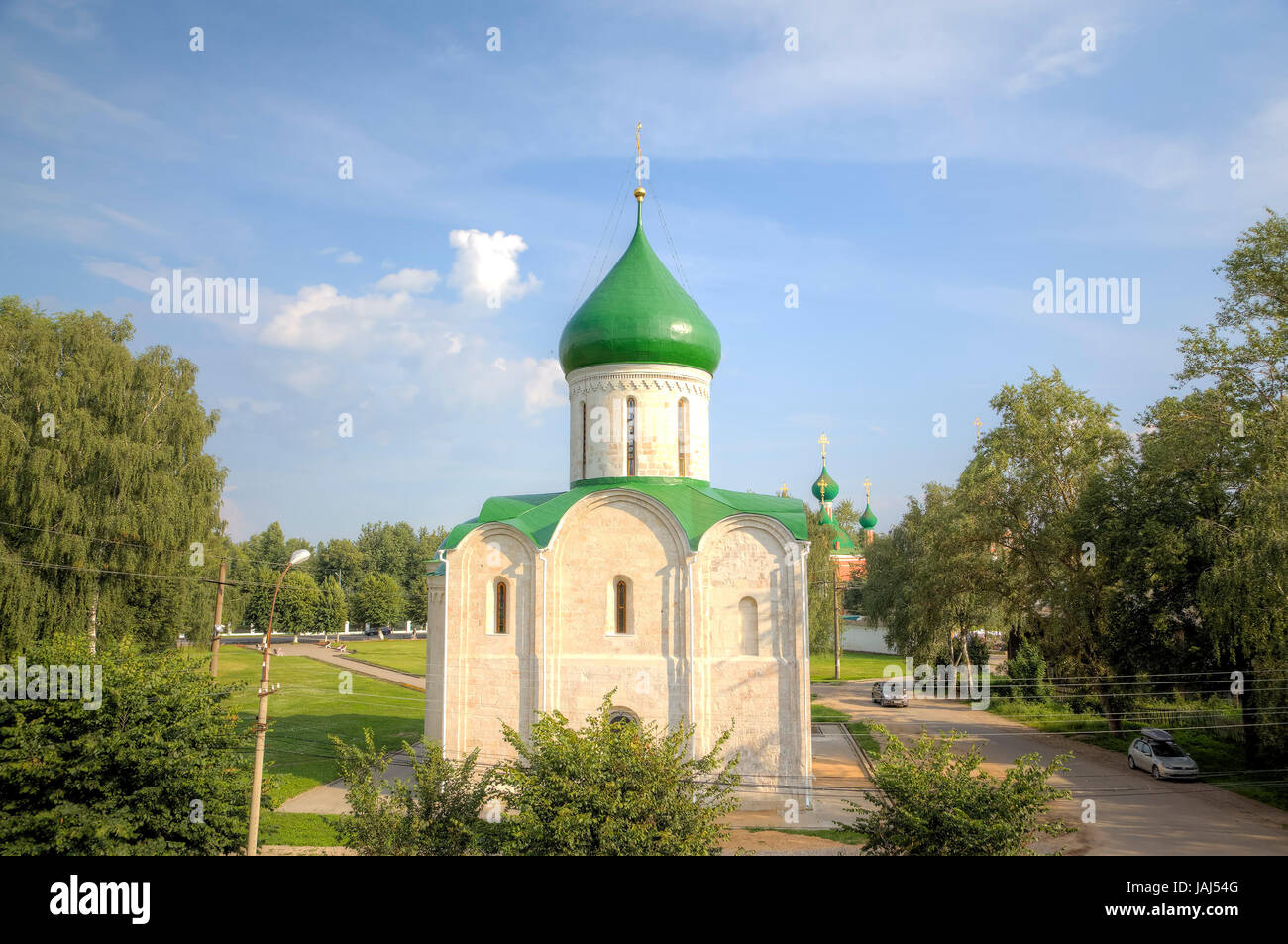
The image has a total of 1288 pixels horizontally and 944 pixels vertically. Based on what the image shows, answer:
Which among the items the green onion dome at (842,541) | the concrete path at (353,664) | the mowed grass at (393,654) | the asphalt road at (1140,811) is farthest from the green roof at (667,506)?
the green onion dome at (842,541)

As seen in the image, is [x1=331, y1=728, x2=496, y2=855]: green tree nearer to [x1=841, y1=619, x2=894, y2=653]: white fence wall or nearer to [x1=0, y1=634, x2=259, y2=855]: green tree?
[x1=0, y1=634, x2=259, y2=855]: green tree

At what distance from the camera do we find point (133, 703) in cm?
1159

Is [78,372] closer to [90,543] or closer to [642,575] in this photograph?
[90,543]

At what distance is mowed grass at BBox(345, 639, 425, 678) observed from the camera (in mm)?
41375

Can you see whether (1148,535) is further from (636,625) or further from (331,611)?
(331,611)

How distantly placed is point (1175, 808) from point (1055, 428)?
399 inches

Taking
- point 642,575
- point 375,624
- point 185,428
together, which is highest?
point 185,428

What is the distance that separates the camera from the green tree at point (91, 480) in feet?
62.1

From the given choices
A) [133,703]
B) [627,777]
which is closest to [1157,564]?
[627,777]

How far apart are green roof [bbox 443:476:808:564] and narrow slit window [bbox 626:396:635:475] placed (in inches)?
15.4

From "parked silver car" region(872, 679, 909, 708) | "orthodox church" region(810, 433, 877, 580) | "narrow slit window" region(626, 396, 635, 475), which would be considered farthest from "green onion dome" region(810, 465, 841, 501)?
"narrow slit window" region(626, 396, 635, 475)

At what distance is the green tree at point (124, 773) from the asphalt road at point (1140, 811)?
33.7 ft

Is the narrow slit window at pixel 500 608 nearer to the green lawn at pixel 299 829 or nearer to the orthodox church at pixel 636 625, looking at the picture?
the orthodox church at pixel 636 625

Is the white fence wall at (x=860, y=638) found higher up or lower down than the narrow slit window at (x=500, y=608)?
lower down
